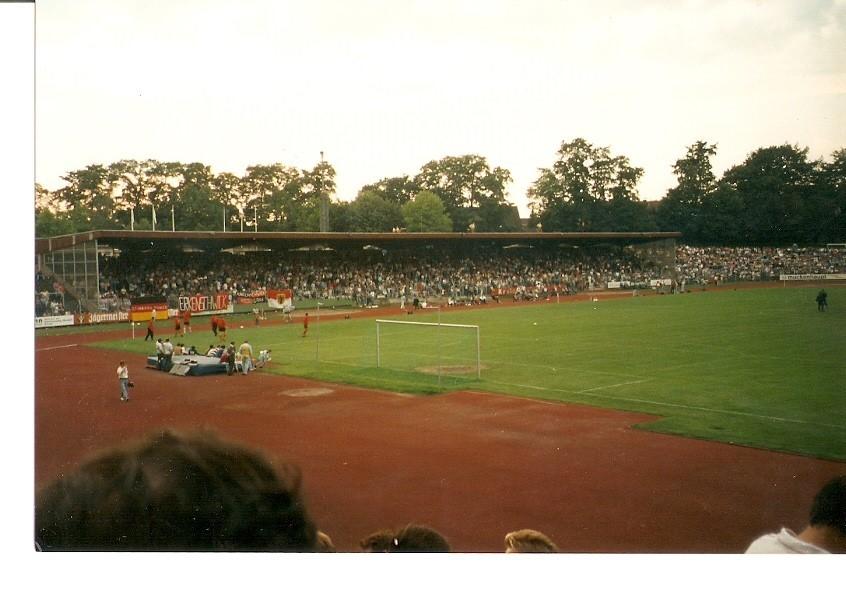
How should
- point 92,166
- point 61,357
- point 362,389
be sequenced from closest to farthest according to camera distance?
point 362,389 → point 61,357 → point 92,166

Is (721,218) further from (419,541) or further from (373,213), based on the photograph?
(419,541)

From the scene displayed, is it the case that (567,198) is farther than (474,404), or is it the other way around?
(567,198)

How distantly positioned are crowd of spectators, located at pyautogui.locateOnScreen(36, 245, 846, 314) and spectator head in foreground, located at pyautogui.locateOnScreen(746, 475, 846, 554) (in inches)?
1309

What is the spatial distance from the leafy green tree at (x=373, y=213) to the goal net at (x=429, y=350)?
848cm

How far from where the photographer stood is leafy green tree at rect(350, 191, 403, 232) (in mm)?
40594

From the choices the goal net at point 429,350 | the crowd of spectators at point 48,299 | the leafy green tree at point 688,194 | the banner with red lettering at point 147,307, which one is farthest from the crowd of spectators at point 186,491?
the leafy green tree at point 688,194

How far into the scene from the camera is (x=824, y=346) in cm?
2458

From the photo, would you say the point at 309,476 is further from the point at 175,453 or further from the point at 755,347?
the point at 755,347

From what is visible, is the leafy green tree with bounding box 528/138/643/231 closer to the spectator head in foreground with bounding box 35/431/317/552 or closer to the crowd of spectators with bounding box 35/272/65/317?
the crowd of spectators with bounding box 35/272/65/317

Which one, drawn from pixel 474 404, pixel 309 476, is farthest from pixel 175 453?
pixel 474 404

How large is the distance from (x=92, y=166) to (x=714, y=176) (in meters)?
35.4

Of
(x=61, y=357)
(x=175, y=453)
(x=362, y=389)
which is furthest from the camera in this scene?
(x=61, y=357)

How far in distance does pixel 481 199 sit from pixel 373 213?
11.6 metres

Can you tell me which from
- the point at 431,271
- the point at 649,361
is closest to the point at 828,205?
the point at 649,361
